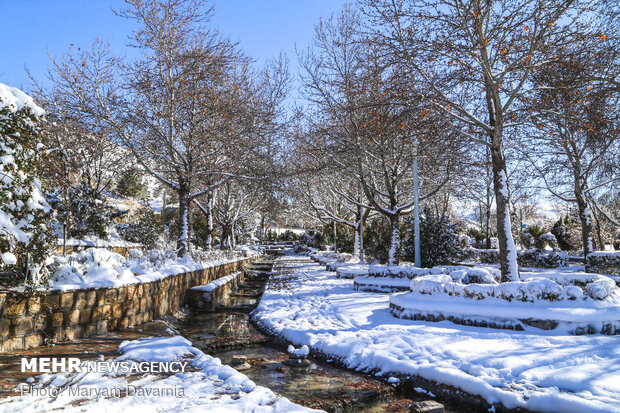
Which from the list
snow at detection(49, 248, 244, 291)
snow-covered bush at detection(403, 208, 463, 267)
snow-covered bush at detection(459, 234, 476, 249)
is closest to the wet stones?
snow at detection(49, 248, 244, 291)

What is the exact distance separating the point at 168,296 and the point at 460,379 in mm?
6771

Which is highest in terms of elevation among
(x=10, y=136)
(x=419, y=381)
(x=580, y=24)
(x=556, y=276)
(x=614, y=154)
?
(x=580, y=24)

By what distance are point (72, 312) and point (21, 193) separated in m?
1.88

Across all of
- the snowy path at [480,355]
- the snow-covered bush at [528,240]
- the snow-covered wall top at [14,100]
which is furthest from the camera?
the snow-covered bush at [528,240]

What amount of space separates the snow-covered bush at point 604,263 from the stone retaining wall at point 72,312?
15796 millimetres

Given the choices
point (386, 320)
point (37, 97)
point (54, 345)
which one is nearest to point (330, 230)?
point (37, 97)

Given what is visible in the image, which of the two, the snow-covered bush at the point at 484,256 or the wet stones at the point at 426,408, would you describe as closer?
the wet stones at the point at 426,408

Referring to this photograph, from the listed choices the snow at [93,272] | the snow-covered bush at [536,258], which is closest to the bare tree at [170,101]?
the snow at [93,272]

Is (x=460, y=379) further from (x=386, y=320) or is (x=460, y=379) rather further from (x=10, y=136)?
(x=10, y=136)

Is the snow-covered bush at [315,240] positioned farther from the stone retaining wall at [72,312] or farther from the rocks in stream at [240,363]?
the rocks in stream at [240,363]

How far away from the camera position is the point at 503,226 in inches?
352

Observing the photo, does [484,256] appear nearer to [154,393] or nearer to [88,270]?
[88,270]

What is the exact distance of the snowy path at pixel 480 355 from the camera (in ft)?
12.7

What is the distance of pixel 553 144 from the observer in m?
16.9
